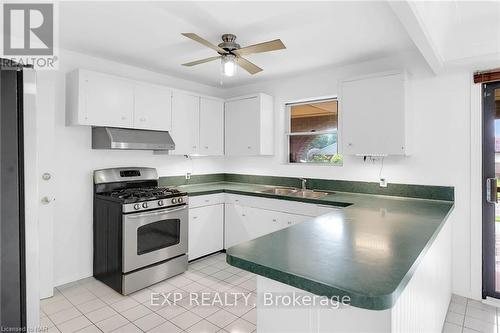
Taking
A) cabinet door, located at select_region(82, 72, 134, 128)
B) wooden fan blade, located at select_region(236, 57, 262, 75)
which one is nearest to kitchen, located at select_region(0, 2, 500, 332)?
cabinet door, located at select_region(82, 72, 134, 128)

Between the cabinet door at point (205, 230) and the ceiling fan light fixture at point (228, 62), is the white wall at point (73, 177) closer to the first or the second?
the cabinet door at point (205, 230)

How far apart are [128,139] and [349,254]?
268cm

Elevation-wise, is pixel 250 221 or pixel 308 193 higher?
pixel 308 193

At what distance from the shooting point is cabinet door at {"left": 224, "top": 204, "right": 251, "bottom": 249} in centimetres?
390

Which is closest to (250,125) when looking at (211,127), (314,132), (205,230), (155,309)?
(211,127)

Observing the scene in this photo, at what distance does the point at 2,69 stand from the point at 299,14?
193cm

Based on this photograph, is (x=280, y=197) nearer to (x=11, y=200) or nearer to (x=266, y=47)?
(x=266, y=47)

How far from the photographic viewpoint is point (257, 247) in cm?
139

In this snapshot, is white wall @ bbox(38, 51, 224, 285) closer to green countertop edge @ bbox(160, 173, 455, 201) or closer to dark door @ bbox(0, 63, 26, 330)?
green countertop edge @ bbox(160, 173, 455, 201)

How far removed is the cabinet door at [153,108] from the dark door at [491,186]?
11.0 feet

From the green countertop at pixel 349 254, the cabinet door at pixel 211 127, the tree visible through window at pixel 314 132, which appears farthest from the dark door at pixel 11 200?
the tree visible through window at pixel 314 132

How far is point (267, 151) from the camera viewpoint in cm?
417

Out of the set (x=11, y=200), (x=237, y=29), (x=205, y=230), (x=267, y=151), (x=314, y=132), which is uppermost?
(x=237, y=29)

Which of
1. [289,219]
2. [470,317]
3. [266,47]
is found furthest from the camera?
[289,219]
